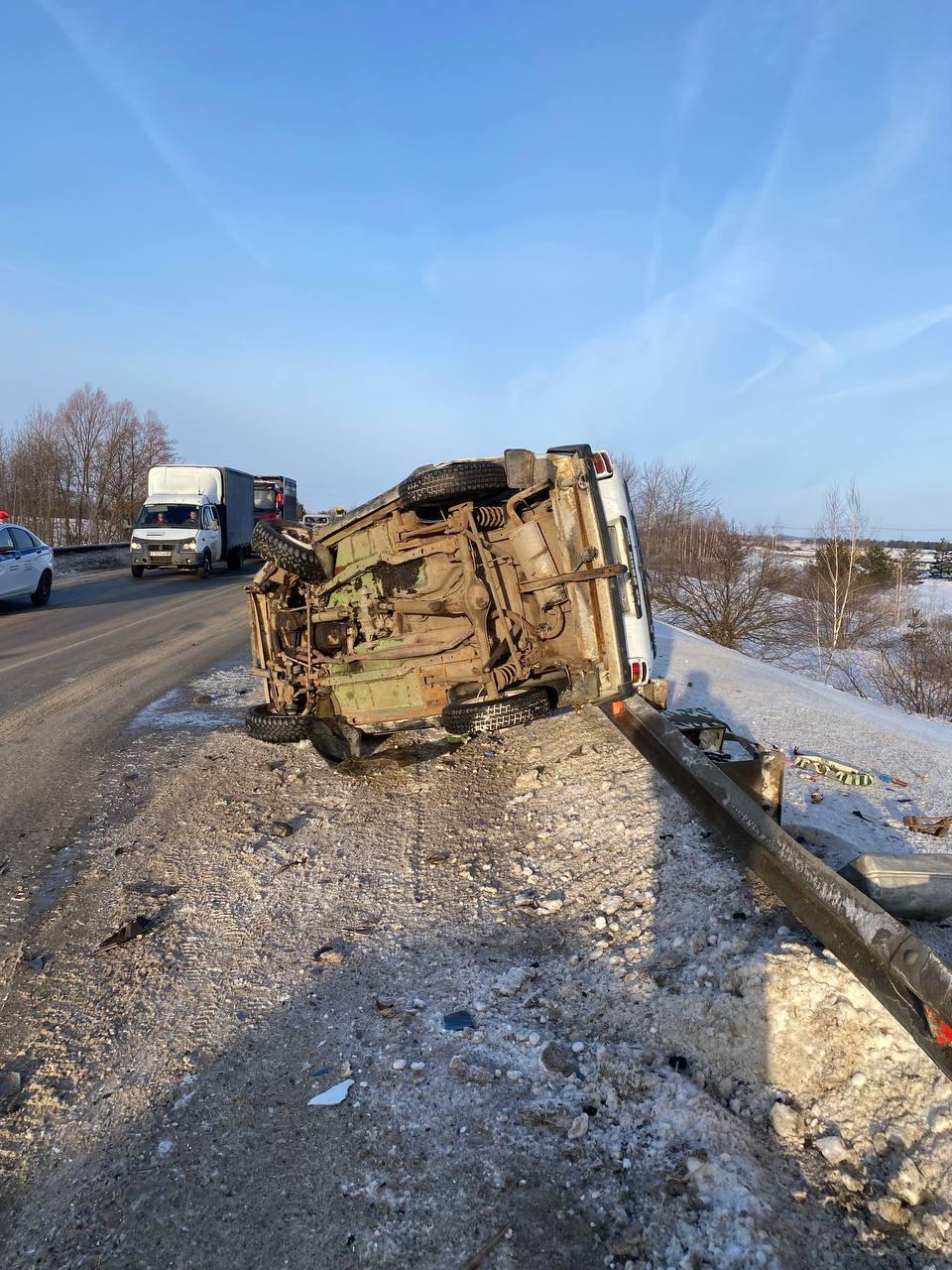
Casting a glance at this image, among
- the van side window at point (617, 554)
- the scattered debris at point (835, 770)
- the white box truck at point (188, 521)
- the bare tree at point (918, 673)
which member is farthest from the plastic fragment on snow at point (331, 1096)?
the bare tree at point (918, 673)

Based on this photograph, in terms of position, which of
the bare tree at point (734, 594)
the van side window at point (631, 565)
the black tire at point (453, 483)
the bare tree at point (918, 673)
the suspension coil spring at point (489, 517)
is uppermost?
the black tire at point (453, 483)

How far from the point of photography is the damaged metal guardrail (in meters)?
2.24

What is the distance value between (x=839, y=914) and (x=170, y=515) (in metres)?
22.1

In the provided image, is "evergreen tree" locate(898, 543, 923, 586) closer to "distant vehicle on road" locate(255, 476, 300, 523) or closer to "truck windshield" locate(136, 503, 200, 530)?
"distant vehicle on road" locate(255, 476, 300, 523)

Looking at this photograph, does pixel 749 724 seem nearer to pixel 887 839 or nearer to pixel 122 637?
pixel 887 839

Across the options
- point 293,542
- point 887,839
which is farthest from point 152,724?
point 887,839

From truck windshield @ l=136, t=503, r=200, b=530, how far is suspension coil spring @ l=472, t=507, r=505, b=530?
1825 cm

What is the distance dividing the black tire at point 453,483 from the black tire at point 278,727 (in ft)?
6.63

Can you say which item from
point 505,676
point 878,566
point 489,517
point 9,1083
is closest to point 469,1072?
point 9,1083

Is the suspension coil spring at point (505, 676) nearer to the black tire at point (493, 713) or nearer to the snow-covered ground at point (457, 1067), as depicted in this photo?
the black tire at point (493, 713)

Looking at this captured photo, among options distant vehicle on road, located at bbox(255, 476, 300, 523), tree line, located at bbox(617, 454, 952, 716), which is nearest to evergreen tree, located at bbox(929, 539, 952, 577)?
tree line, located at bbox(617, 454, 952, 716)

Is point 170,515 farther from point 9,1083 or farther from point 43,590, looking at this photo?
point 9,1083

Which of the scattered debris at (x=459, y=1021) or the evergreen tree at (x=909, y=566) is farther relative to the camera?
the evergreen tree at (x=909, y=566)

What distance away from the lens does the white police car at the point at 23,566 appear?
45.1ft
